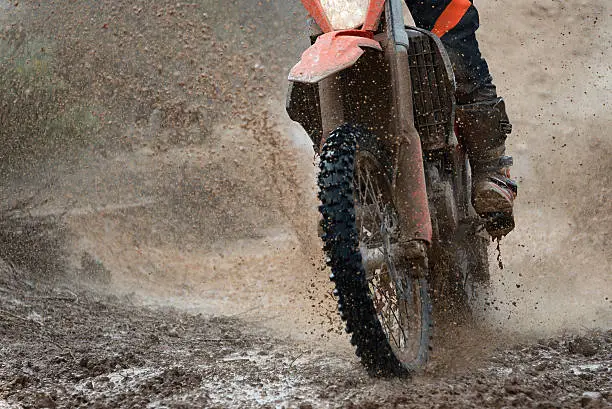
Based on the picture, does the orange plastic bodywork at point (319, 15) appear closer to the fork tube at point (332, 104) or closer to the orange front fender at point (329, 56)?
the orange front fender at point (329, 56)

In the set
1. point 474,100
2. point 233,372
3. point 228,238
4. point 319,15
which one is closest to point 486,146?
point 474,100

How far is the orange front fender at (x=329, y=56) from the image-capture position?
293 cm

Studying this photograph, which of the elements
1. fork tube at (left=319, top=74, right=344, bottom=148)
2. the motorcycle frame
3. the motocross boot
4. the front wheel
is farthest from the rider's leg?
fork tube at (left=319, top=74, right=344, bottom=148)

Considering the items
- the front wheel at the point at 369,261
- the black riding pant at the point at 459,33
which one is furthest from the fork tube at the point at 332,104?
the black riding pant at the point at 459,33

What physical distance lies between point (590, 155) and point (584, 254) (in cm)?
158

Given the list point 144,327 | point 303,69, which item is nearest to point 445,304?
point 303,69

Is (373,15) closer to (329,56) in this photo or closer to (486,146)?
(329,56)

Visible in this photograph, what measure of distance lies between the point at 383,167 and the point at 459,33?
2.85ft

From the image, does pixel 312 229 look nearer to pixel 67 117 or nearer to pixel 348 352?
pixel 348 352

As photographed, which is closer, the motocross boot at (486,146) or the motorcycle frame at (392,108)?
the motorcycle frame at (392,108)

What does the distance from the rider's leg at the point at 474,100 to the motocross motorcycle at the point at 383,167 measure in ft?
0.35

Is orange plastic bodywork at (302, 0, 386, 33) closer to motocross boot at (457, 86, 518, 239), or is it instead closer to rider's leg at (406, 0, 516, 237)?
rider's leg at (406, 0, 516, 237)

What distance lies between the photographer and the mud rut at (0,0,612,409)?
10.8ft

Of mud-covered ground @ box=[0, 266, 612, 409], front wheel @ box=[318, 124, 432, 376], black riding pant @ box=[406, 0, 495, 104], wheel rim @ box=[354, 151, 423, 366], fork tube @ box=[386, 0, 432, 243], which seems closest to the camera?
front wheel @ box=[318, 124, 432, 376]
